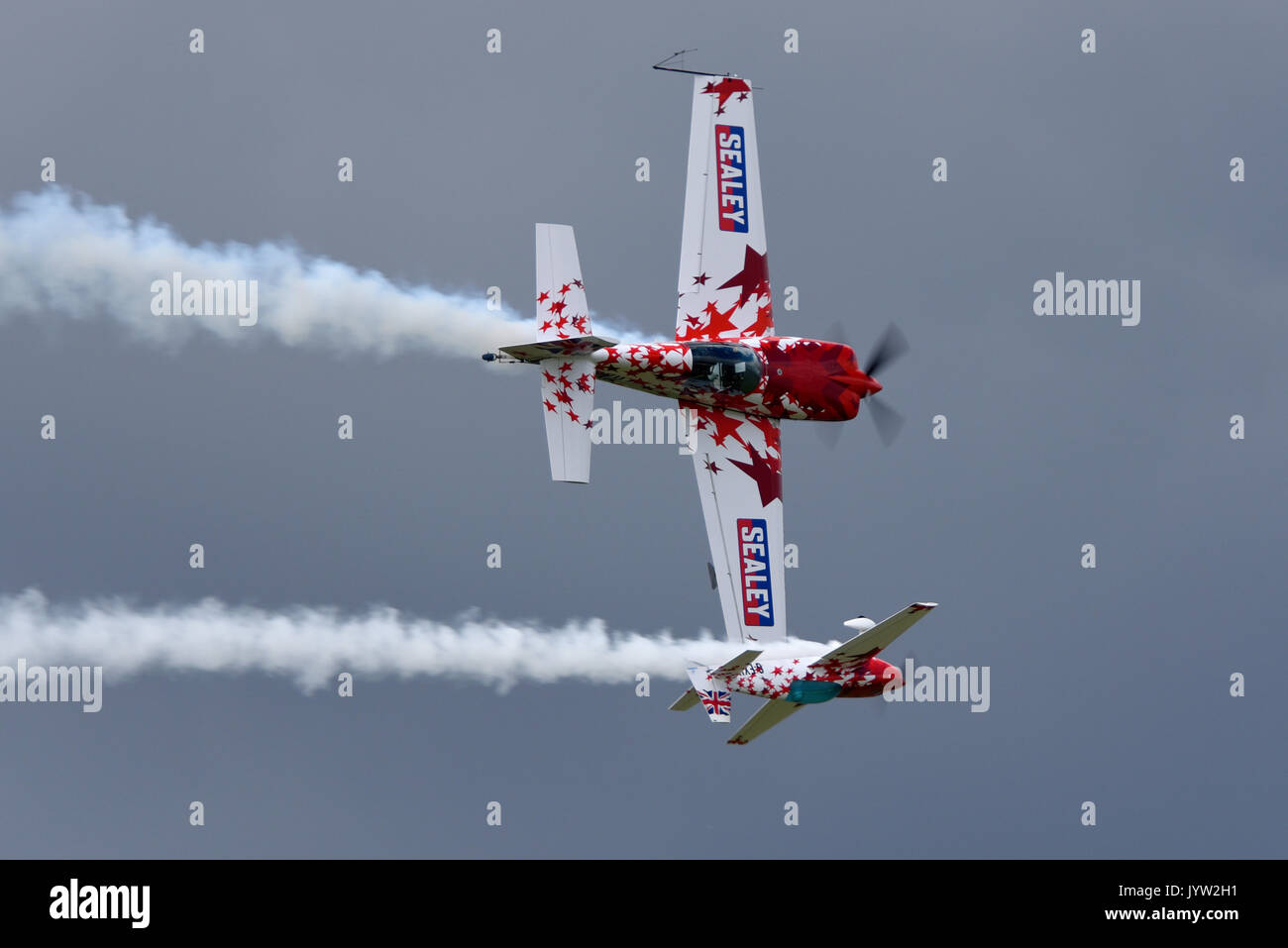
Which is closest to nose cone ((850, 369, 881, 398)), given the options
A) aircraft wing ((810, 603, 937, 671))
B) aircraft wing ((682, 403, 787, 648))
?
aircraft wing ((682, 403, 787, 648))

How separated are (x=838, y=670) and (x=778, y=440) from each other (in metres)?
5.08

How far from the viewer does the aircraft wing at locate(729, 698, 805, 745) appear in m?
48.0

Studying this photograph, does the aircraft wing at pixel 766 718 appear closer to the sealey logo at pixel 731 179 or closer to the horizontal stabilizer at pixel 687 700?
the horizontal stabilizer at pixel 687 700

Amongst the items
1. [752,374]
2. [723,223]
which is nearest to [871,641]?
[752,374]

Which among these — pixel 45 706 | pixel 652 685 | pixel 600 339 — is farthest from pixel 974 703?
pixel 45 706

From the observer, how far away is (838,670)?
47.6m

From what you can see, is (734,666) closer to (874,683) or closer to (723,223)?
(874,683)

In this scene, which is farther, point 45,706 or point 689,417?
point 45,706

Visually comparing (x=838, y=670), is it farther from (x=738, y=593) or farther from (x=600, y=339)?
(x=600, y=339)

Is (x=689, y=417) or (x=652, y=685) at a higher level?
(x=689, y=417)

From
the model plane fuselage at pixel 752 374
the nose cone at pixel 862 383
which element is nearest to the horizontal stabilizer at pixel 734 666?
the model plane fuselage at pixel 752 374

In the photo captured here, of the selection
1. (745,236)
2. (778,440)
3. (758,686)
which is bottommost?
(758,686)

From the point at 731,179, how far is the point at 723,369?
163 inches

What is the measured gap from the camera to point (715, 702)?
48281mm
